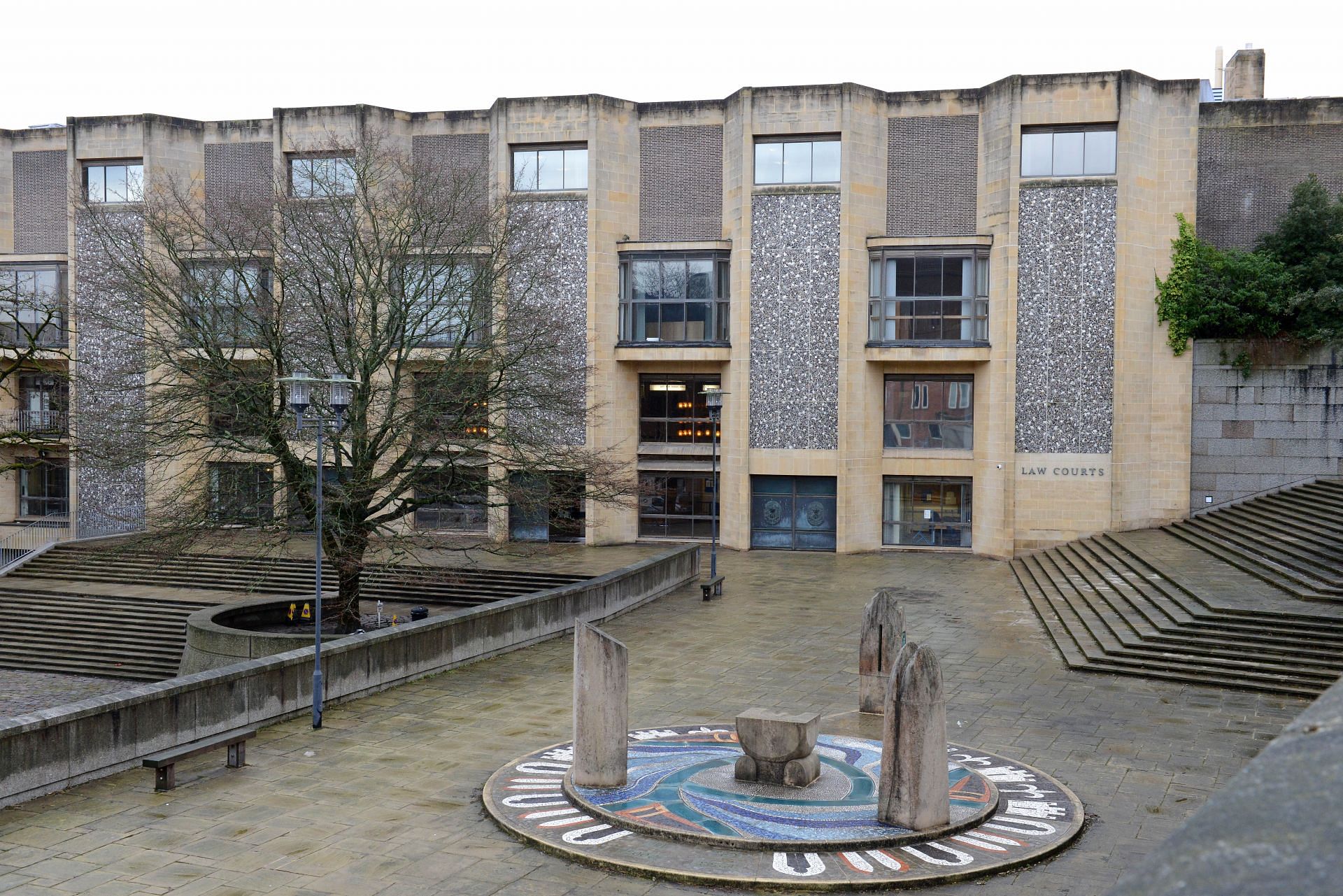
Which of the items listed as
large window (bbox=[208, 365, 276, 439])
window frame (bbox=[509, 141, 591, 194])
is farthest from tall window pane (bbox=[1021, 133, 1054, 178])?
large window (bbox=[208, 365, 276, 439])

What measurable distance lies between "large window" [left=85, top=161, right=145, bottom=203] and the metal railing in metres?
11.5

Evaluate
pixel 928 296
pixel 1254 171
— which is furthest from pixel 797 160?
pixel 1254 171

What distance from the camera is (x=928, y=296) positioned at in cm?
3609

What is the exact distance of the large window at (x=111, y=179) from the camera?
3972 centimetres

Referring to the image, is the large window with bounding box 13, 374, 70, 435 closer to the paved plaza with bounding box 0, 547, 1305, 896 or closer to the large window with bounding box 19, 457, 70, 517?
the large window with bounding box 19, 457, 70, 517

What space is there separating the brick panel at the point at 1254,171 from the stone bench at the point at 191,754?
32.1 metres

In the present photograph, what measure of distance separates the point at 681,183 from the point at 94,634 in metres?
22.1

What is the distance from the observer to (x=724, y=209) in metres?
37.6

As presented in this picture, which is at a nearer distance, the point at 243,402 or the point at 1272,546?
the point at 243,402

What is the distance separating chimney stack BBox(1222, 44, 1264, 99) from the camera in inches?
1539

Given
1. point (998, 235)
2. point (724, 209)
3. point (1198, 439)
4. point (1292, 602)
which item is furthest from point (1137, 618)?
point (724, 209)

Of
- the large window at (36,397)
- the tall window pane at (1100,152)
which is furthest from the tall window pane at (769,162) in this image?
the large window at (36,397)

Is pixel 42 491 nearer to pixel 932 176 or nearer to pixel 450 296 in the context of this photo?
pixel 450 296

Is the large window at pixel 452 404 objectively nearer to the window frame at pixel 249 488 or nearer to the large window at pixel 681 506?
the window frame at pixel 249 488
